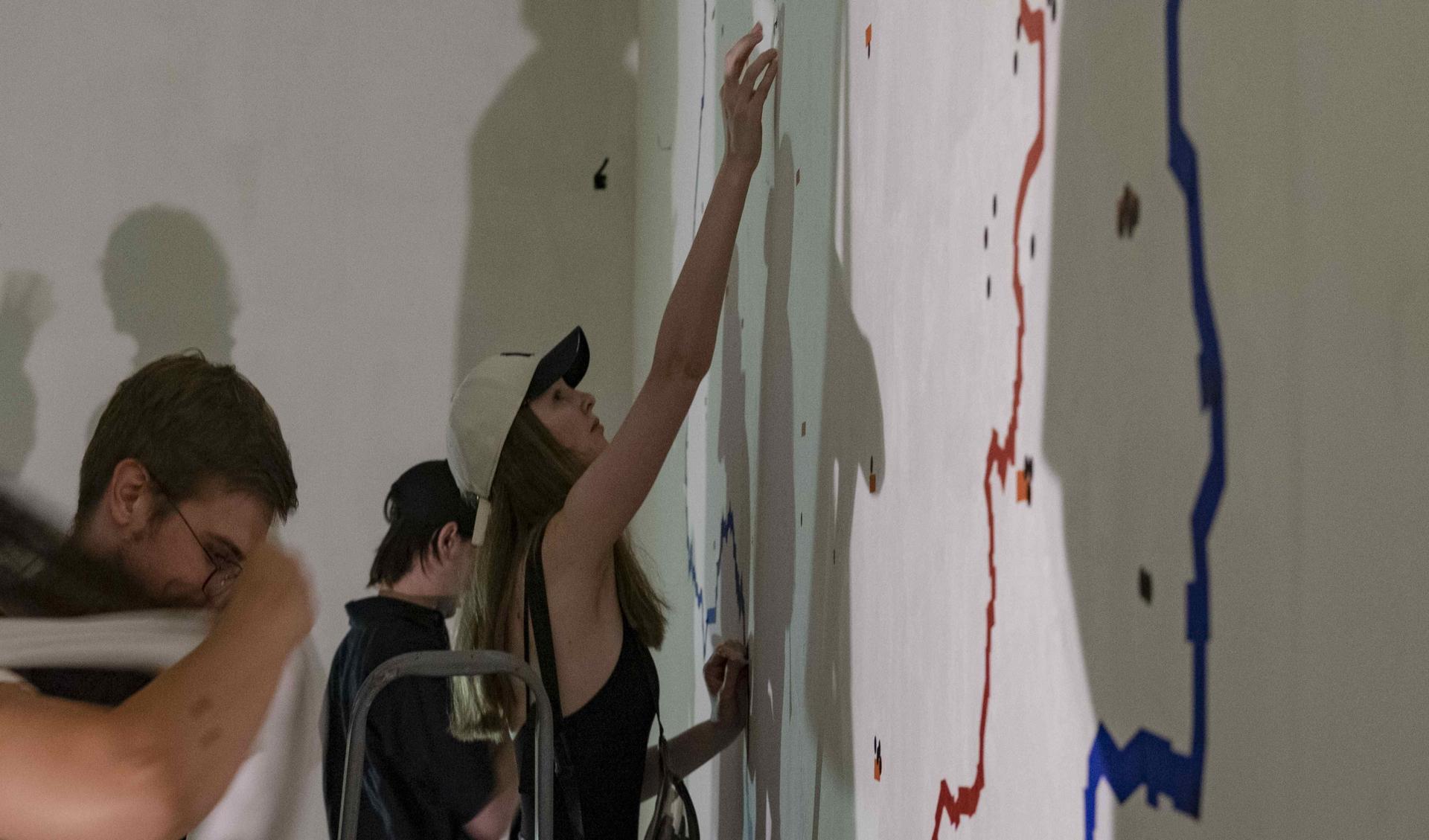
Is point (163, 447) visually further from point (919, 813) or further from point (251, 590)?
point (919, 813)

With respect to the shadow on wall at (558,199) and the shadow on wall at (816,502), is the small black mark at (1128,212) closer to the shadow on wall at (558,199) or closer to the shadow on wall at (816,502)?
the shadow on wall at (816,502)

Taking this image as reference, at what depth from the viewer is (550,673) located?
1.18 m

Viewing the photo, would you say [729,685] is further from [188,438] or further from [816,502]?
[188,438]

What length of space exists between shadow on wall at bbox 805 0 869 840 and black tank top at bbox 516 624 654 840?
0.33m

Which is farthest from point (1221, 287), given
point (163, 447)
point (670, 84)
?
point (670, 84)

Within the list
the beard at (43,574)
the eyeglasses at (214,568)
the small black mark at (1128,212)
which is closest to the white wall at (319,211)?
the eyeglasses at (214,568)

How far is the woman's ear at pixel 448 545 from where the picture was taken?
67.6 inches

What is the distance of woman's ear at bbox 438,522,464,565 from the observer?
1717 millimetres

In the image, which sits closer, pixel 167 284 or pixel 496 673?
pixel 496 673

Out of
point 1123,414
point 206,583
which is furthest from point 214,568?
point 1123,414

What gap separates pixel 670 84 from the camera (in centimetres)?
213

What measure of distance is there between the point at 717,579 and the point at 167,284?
64.4 inches

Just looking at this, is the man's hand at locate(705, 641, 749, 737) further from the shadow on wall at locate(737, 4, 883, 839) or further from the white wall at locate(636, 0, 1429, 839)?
the white wall at locate(636, 0, 1429, 839)

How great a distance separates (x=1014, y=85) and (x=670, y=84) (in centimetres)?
173
